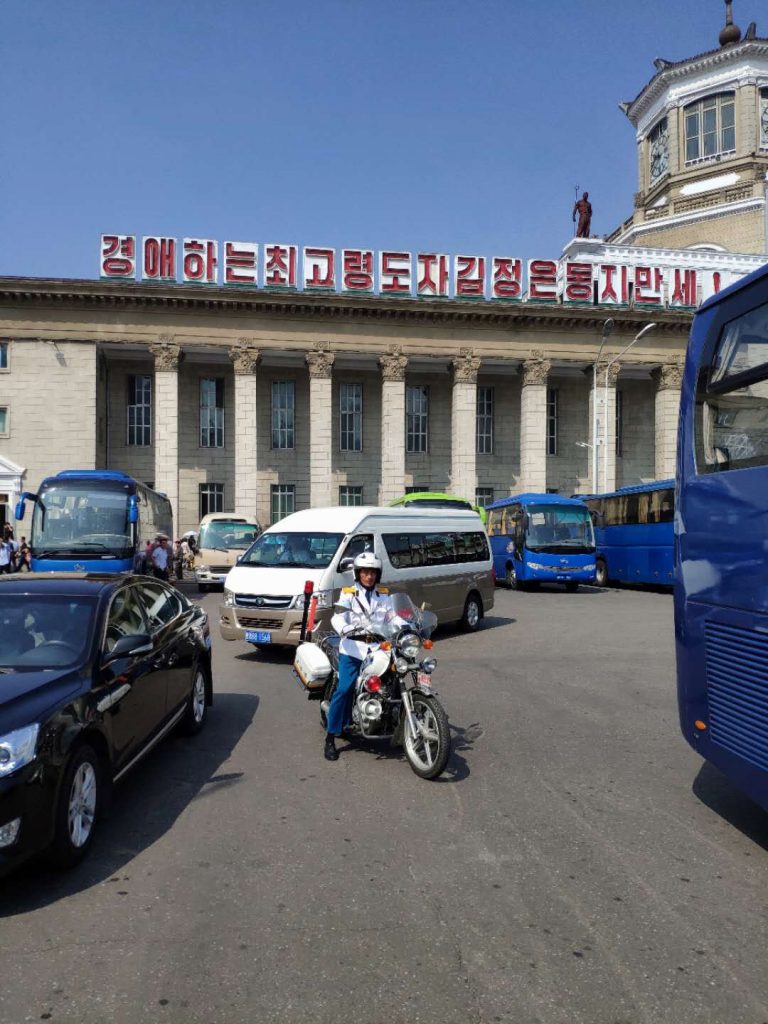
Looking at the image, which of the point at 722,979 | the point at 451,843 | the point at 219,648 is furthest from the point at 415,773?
the point at 219,648

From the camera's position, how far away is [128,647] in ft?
16.9

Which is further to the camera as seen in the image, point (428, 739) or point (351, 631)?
point (351, 631)

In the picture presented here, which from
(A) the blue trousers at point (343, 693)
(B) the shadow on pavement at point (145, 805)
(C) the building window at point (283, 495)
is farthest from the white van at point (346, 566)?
(C) the building window at point (283, 495)

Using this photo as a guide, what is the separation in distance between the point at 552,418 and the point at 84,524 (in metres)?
33.6

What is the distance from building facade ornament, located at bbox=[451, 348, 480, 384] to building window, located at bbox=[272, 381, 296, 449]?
9.50m

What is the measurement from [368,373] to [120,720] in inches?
1683

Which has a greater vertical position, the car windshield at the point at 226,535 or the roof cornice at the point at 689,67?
the roof cornice at the point at 689,67

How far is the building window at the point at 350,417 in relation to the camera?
46312 millimetres

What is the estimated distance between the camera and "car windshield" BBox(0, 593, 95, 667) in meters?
4.97

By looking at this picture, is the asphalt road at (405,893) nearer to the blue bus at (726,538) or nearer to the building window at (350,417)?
the blue bus at (726,538)

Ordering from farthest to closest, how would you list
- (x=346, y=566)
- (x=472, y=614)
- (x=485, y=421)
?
1. (x=485, y=421)
2. (x=472, y=614)
3. (x=346, y=566)

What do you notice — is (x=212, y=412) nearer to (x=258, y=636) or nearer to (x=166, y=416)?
(x=166, y=416)

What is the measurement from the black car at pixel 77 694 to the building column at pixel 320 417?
35089 mm

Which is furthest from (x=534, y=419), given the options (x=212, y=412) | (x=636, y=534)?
(x=636, y=534)
